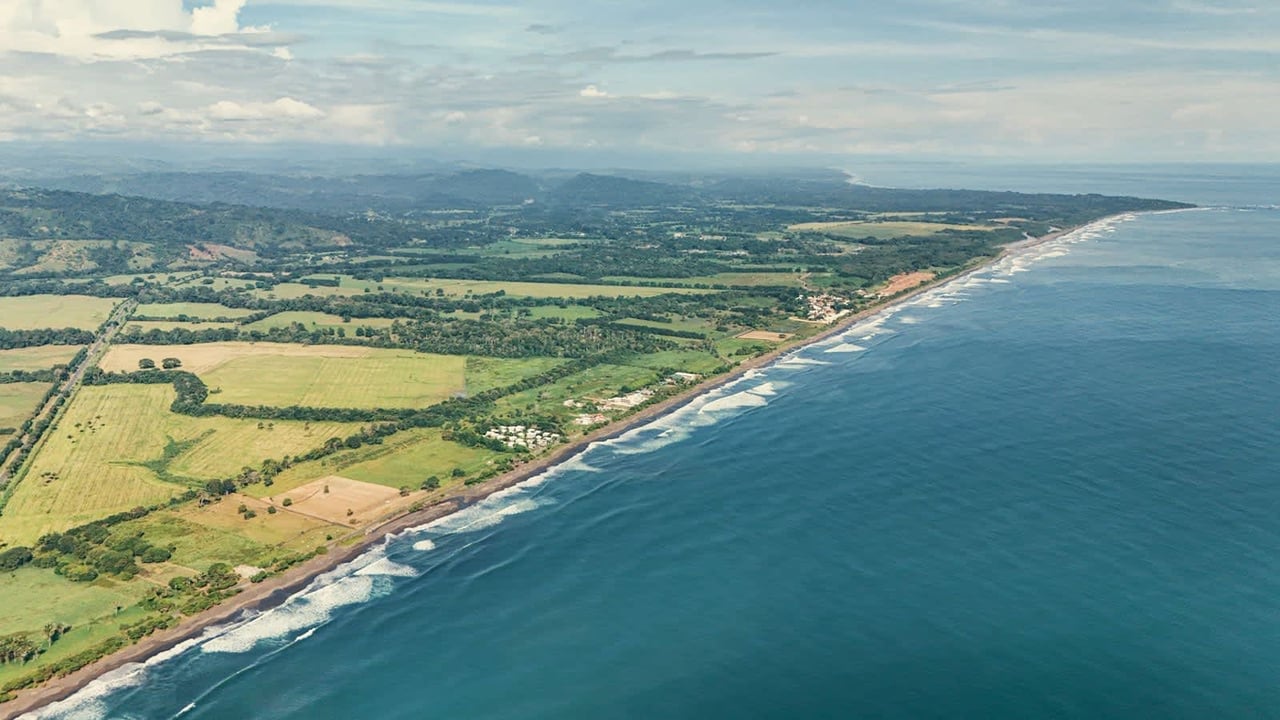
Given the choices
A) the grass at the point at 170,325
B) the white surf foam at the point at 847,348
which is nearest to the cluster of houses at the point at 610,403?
the white surf foam at the point at 847,348


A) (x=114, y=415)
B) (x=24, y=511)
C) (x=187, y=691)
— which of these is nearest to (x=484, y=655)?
(x=187, y=691)

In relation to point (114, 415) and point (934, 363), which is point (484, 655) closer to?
point (114, 415)

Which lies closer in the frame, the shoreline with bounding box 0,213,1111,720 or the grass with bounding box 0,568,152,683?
the shoreline with bounding box 0,213,1111,720

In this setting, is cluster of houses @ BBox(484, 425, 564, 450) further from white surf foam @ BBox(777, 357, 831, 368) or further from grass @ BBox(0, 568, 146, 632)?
white surf foam @ BBox(777, 357, 831, 368)

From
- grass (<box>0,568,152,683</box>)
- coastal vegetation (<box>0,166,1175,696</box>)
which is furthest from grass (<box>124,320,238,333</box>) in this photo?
grass (<box>0,568,152,683</box>)

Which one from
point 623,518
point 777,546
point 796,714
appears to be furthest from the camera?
point 623,518
